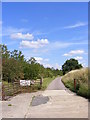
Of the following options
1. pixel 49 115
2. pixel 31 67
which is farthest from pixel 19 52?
pixel 49 115

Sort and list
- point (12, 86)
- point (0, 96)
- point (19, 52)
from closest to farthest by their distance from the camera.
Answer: point (0, 96)
point (12, 86)
point (19, 52)

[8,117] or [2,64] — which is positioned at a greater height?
[2,64]

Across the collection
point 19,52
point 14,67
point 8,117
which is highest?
point 19,52

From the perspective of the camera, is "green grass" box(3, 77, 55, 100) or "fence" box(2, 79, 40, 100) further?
"green grass" box(3, 77, 55, 100)

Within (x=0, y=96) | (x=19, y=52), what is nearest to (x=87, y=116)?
(x=0, y=96)

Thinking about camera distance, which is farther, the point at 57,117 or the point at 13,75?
the point at 13,75

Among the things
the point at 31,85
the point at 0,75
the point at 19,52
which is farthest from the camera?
the point at 19,52

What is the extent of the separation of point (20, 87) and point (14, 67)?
737cm

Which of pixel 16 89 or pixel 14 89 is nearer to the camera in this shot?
pixel 14 89

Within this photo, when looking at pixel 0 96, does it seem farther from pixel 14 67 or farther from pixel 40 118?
pixel 14 67

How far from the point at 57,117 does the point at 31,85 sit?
16303 mm

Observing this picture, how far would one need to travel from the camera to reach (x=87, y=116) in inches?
377

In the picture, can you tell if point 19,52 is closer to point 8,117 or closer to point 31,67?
point 31,67

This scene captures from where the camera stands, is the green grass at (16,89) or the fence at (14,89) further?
the green grass at (16,89)
